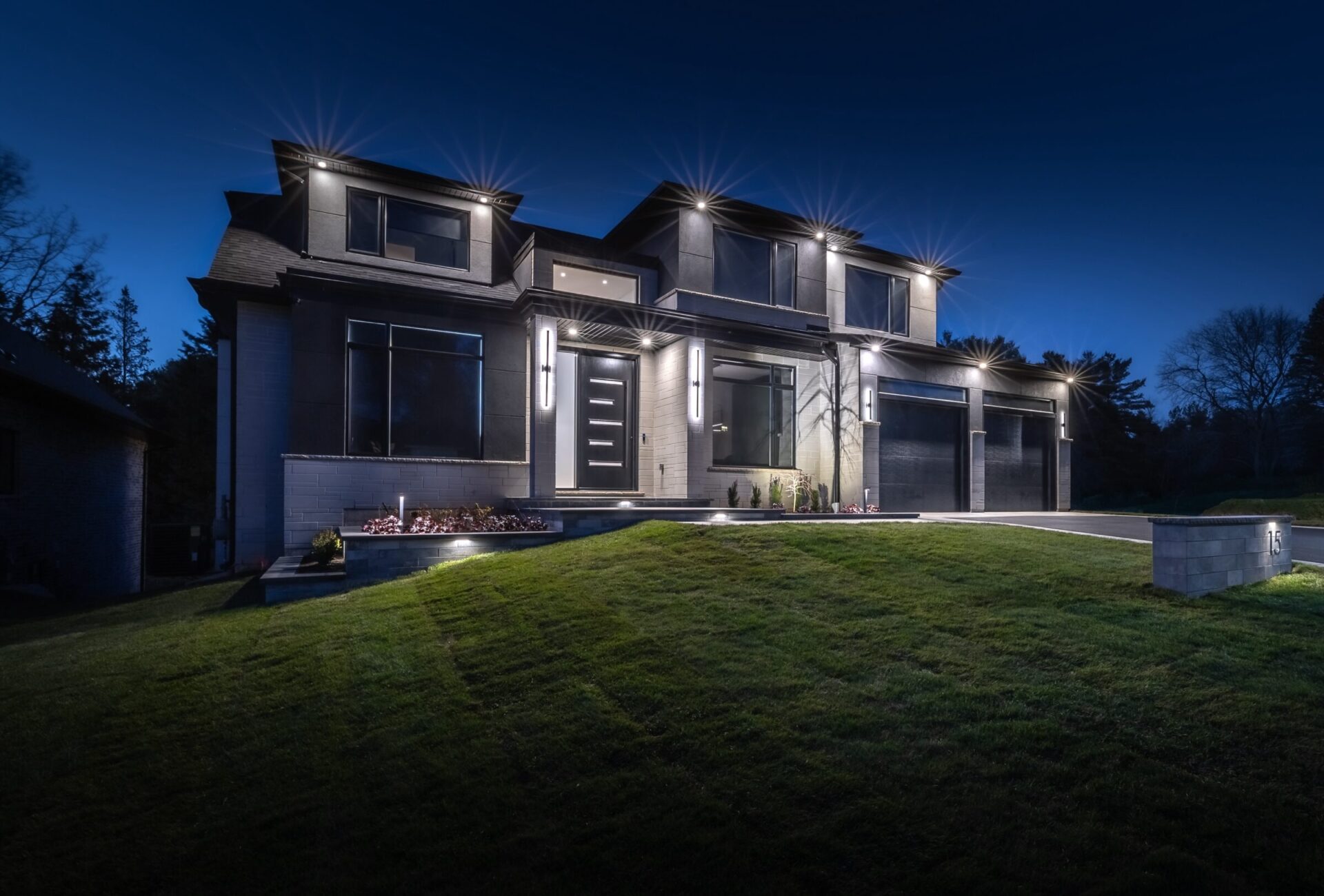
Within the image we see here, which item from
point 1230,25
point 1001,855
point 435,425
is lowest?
point 1001,855

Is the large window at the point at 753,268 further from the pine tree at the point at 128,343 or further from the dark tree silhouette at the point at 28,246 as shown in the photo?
the pine tree at the point at 128,343

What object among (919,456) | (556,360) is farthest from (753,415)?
(919,456)

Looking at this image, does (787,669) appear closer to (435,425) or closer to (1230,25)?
(435,425)

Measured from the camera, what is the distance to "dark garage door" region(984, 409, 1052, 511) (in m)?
19.0

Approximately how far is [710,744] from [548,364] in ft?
30.3

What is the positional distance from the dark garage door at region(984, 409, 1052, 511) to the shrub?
16.3 meters

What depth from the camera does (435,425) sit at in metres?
12.7

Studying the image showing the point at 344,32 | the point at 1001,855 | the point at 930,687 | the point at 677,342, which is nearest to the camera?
the point at 1001,855

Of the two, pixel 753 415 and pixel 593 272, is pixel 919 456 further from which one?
pixel 593 272

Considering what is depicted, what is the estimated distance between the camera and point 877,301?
1834cm

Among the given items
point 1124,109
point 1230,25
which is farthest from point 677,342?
point 1124,109

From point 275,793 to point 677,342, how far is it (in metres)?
11.4

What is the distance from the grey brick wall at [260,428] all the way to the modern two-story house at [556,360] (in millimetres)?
34

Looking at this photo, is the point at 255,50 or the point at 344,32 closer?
the point at 255,50
